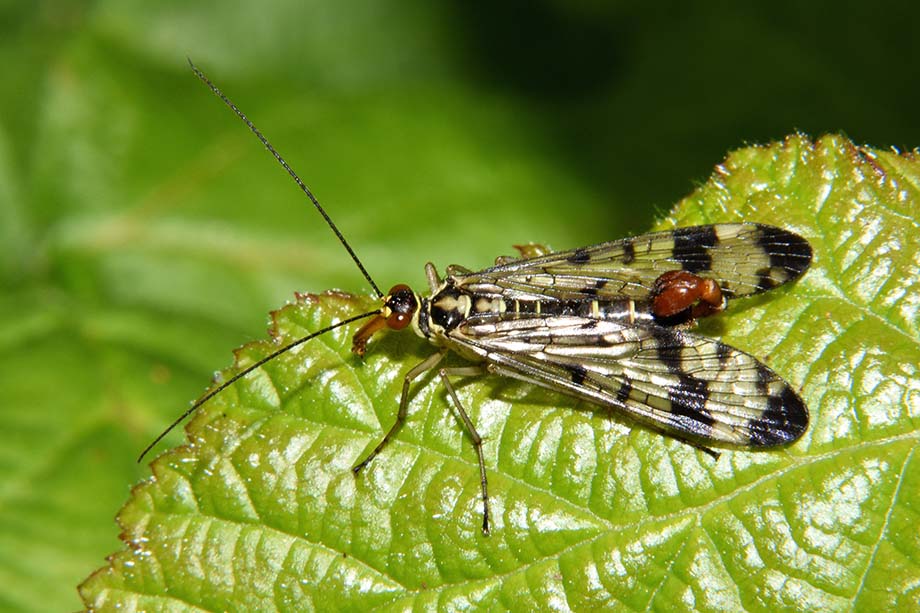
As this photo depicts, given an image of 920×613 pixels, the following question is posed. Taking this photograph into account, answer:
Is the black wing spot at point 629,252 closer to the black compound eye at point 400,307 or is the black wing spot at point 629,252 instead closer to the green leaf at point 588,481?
the green leaf at point 588,481

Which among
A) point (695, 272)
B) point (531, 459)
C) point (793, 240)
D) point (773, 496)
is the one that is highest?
point (695, 272)

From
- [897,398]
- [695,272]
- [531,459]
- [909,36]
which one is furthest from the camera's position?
[909,36]

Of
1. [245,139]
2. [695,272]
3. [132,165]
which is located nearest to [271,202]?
[245,139]

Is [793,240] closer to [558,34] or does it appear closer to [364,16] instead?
[558,34]

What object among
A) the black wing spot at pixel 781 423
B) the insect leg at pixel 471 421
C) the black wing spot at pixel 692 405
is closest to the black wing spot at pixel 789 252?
the black wing spot at pixel 781 423

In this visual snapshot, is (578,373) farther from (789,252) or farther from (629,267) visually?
(789,252)

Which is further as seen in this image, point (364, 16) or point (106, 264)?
point (364, 16)

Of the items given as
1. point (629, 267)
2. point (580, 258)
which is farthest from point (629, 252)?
point (580, 258)
